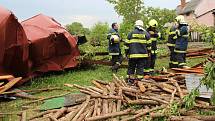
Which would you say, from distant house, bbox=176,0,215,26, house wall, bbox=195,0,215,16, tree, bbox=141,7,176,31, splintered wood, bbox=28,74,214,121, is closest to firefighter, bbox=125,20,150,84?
splintered wood, bbox=28,74,214,121

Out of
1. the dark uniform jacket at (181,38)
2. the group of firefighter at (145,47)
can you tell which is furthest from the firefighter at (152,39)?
the dark uniform jacket at (181,38)

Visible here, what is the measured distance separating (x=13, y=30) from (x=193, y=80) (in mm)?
Answer: 5598

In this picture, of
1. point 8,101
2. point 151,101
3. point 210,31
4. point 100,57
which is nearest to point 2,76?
point 8,101

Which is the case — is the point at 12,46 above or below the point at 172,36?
below

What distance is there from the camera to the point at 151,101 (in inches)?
311

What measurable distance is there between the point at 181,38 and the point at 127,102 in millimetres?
5346

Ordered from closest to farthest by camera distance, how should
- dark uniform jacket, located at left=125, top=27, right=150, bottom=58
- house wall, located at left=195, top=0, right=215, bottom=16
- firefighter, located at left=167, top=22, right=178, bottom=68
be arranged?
1. dark uniform jacket, located at left=125, top=27, right=150, bottom=58
2. firefighter, located at left=167, top=22, right=178, bottom=68
3. house wall, located at left=195, top=0, right=215, bottom=16

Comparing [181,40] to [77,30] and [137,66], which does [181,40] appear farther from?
[77,30]

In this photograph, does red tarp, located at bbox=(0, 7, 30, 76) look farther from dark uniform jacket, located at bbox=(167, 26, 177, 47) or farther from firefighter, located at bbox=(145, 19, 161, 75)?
dark uniform jacket, located at bbox=(167, 26, 177, 47)

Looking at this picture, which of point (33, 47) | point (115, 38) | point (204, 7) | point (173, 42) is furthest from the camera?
point (204, 7)

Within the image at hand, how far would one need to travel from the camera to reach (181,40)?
42.2ft

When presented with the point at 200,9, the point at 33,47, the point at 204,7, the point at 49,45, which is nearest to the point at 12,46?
the point at 33,47

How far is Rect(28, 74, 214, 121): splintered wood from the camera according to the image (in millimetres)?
7336

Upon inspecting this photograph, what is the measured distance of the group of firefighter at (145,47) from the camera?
11016 millimetres
